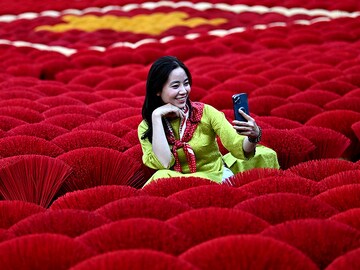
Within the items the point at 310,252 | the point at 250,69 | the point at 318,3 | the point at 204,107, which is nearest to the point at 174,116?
the point at 204,107

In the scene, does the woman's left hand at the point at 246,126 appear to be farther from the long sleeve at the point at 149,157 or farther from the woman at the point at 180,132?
the long sleeve at the point at 149,157

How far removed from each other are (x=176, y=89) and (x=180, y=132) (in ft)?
0.27

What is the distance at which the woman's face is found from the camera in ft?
3.95

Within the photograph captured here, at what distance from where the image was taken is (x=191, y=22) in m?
4.00

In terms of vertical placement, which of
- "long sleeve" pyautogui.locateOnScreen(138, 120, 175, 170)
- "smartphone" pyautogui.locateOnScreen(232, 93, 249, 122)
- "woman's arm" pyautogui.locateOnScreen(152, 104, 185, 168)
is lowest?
"long sleeve" pyautogui.locateOnScreen(138, 120, 175, 170)

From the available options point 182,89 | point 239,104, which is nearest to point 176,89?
point 182,89

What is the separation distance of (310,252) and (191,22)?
3.41 meters

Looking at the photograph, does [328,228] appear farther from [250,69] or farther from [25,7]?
[25,7]

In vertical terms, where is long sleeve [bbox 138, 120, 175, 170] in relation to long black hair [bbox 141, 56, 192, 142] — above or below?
below

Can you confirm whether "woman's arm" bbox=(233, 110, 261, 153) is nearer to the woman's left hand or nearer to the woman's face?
the woman's left hand

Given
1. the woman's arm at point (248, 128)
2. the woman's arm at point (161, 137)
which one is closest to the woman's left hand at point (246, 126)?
the woman's arm at point (248, 128)

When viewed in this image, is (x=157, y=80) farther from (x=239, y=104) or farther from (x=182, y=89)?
(x=239, y=104)

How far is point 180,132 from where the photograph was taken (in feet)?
4.01

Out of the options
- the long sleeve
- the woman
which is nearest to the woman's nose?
the woman
